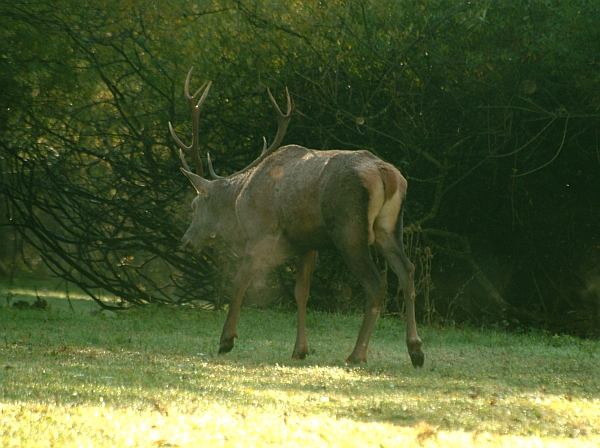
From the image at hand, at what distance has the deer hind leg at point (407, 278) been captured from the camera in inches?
291

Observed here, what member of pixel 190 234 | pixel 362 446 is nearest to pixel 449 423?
pixel 362 446

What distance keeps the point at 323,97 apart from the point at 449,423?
305 inches

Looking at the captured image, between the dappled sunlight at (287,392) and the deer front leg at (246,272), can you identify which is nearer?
the dappled sunlight at (287,392)

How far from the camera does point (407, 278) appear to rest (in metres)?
7.50

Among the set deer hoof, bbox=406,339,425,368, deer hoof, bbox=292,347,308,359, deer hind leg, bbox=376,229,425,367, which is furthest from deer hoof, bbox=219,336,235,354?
deer hoof, bbox=406,339,425,368

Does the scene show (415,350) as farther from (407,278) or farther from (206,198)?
(206,198)

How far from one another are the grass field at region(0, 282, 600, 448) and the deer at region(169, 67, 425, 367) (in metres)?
0.52

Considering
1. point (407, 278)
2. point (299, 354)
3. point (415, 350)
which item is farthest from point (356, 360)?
point (407, 278)

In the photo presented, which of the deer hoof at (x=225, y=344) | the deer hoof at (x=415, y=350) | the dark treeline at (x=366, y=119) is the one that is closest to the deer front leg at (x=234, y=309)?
the deer hoof at (x=225, y=344)

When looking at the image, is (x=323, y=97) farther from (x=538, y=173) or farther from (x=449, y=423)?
(x=449, y=423)

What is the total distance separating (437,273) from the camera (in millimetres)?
12938

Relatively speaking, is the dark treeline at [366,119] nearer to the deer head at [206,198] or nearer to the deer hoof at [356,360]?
the deer head at [206,198]

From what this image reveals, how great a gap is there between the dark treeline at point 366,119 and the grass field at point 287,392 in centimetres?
224

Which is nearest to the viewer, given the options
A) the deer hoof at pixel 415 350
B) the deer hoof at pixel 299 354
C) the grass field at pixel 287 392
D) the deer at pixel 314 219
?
the grass field at pixel 287 392
